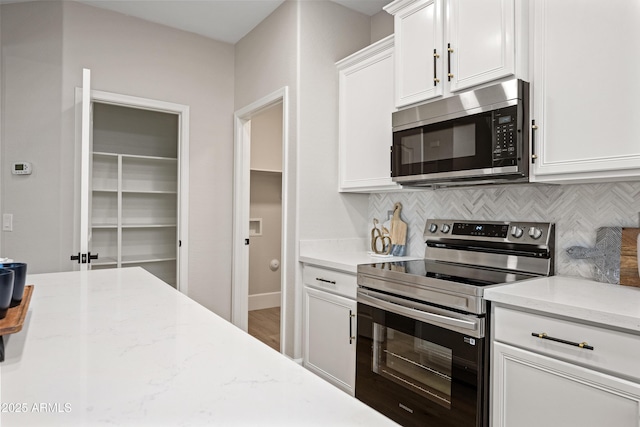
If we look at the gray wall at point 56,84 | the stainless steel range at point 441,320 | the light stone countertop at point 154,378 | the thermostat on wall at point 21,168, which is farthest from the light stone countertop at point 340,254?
the thermostat on wall at point 21,168

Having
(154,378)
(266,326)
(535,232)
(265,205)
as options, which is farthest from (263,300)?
(154,378)

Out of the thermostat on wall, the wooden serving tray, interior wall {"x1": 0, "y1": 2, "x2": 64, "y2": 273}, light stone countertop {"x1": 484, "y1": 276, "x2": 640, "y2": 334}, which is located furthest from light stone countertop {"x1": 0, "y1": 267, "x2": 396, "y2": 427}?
the thermostat on wall

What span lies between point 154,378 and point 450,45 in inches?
79.0

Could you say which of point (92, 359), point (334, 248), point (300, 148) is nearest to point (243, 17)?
point (300, 148)

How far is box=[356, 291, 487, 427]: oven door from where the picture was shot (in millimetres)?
1573

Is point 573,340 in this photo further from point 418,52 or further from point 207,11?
point 207,11

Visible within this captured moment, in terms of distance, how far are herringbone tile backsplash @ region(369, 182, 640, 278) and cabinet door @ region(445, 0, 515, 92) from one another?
24.2 inches

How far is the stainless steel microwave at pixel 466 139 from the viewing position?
172cm

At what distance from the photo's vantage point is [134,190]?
3949 millimetres

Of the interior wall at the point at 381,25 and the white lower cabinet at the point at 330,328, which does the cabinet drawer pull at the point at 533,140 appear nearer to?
the white lower cabinet at the point at 330,328

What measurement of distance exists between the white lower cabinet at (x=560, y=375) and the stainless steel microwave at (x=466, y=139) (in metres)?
0.70

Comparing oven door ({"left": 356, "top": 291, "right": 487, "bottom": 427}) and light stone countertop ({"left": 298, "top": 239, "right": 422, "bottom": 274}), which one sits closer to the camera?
oven door ({"left": 356, "top": 291, "right": 487, "bottom": 427})

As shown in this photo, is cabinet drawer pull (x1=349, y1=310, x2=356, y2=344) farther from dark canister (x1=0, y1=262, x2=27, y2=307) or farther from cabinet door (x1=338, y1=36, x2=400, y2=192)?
dark canister (x1=0, y1=262, x2=27, y2=307)

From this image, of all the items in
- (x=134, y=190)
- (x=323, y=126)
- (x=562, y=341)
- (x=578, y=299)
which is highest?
(x=323, y=126)
